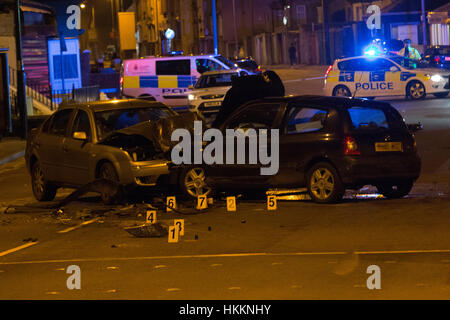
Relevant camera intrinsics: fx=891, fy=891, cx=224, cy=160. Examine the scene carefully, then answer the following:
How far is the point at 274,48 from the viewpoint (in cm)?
6856

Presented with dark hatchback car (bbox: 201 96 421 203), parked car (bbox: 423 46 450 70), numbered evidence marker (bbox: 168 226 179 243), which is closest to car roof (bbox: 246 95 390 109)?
dark hatchback car (bbox: 201 96 421 203)

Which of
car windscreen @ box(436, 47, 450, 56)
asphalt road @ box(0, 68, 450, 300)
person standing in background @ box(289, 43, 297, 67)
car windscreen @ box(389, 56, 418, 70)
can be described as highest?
person standing in background @ box(289, 43, 297, 67)

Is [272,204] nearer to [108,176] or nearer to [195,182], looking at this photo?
[195,182]

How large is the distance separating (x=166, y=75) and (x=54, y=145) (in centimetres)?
2054

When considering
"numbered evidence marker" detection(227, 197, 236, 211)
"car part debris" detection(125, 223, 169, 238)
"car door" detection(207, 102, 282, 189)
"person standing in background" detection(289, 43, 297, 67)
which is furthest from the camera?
"person standing in background" detection(289, 43, 297, 67)

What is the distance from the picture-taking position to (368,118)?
12.5 metres

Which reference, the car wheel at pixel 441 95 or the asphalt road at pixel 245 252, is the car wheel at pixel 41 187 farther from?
the car wheel at pixel 441 95

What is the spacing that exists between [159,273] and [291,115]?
469 centimetres

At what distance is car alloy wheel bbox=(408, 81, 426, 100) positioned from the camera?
94.0ft

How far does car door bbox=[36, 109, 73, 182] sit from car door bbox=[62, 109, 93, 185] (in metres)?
0.15

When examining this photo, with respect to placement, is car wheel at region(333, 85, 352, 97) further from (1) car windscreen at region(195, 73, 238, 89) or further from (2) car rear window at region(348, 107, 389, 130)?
(2) car rear window at region(348, 107, 389, 130)

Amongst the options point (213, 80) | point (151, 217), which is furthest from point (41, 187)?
point (213, 80)

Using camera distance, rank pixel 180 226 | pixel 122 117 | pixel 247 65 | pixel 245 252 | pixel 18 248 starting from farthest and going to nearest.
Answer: pixel 247 65 < pixel 122 117 < pixel 180 226 < pixel 18 248 < pixel 245 252

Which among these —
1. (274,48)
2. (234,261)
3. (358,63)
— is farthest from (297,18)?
(234,261)
